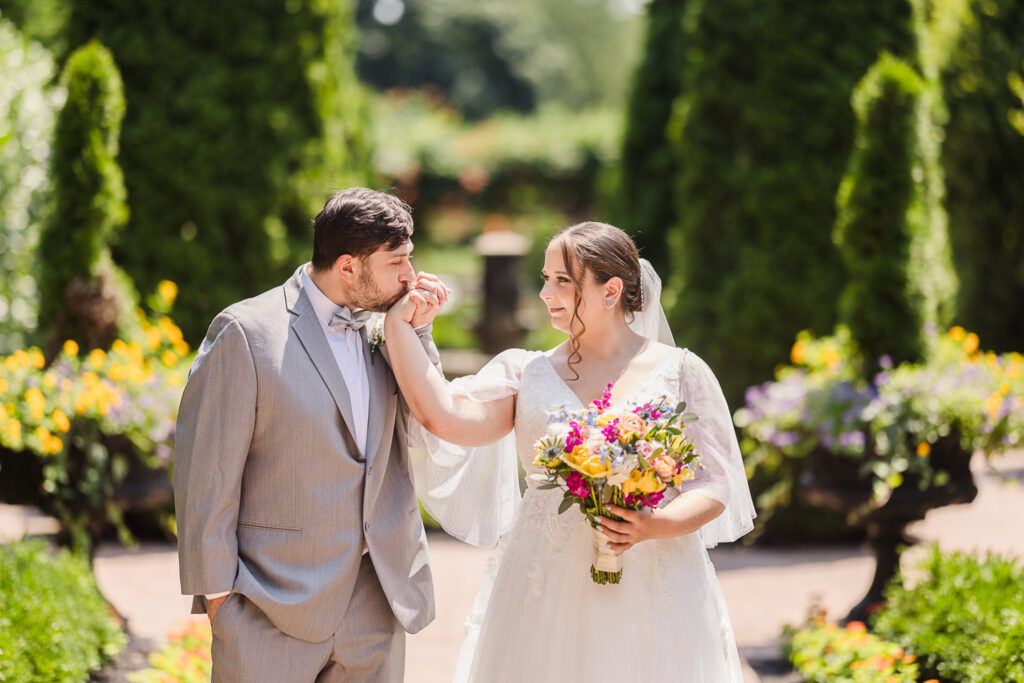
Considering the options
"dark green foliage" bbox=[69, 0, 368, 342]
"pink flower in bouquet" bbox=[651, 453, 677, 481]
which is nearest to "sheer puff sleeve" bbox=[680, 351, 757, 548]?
"pink flower in bouquet" bbox=[651, 453, 677, 481]

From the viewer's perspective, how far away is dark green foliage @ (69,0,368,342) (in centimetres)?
720

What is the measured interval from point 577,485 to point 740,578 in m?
3.94

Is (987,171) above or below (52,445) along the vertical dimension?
above

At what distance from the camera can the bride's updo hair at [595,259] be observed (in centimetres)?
298

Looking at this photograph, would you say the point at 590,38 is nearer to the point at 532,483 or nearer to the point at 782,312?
the point at 782,312

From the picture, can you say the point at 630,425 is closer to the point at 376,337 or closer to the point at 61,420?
the point at 376,337

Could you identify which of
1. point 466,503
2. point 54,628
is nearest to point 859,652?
point 466,503

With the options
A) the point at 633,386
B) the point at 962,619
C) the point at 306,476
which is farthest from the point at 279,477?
the point at 962,619

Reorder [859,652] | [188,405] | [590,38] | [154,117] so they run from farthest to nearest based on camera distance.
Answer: [590,38]
[154,117]
[859,652]
[188,405]

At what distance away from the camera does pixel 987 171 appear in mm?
10281

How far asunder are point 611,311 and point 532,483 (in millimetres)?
568

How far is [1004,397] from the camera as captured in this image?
4.96 metres

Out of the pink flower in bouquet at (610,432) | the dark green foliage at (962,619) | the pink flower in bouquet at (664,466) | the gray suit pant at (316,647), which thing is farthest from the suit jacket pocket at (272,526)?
the dark green foliage at (962,619)

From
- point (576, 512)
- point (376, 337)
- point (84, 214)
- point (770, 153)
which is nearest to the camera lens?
point (376, 337)
